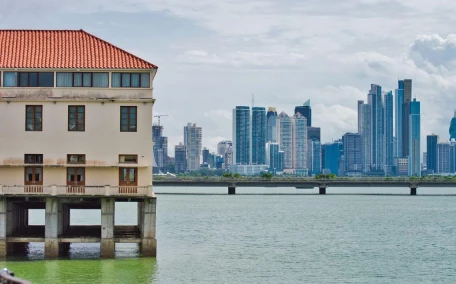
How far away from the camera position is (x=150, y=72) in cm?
6219

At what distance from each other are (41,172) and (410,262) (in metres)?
25.0

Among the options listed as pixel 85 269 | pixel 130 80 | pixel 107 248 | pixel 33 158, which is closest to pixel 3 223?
pixel 33 158

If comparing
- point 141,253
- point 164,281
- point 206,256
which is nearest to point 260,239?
point 206,256

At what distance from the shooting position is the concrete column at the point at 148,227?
60656 millimetres

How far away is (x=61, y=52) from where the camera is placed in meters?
63.3

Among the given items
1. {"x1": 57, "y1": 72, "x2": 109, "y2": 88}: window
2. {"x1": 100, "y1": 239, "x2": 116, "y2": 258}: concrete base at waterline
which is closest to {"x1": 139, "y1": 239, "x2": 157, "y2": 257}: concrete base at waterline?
{"x1": 100, "y1": 239, "x2": 116, "y2": 258}: concrete base at waterline

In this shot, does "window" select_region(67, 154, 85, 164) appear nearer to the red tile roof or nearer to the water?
the red tile roof

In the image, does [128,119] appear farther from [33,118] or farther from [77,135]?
[33,118]

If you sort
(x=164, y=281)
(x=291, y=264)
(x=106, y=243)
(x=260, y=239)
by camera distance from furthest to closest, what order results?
(x=260, y=239) → (x=291, y=264) → (x=106, y=243) → (x=164, y=281)

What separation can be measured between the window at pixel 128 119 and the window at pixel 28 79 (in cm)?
453

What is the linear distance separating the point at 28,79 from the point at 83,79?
127 inches

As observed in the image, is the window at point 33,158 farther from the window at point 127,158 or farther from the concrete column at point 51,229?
the window at point 127,158

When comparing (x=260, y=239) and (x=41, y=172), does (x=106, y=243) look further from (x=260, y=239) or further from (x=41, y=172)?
(x=260, y=239)

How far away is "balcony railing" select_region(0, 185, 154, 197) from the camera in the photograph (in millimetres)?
60656
